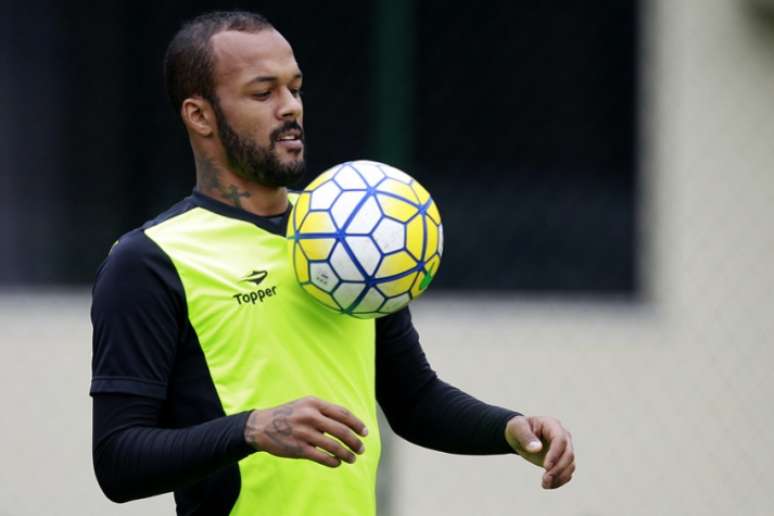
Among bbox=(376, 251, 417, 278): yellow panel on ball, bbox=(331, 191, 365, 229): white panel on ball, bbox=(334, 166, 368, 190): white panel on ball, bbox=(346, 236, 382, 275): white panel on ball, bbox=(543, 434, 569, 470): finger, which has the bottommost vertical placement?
bbox=(543, 434, 569, 470): finger

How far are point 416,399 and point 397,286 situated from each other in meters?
0.45

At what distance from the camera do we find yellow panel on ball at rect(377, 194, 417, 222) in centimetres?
255

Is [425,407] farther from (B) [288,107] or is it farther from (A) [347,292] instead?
(B) [288,107]

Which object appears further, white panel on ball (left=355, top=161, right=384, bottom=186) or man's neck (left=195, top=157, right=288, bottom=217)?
man's neck (left=195, top=157, right=288, bottom=217)

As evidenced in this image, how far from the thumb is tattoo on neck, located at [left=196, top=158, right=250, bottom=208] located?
0.68 meters

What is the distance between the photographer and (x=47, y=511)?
5.45 meters

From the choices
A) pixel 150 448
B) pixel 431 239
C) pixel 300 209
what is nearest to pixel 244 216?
pixel 300 209

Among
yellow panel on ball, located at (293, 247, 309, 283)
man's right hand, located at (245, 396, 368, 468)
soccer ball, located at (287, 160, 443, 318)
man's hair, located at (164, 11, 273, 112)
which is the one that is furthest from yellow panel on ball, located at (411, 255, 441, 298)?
man's hair, located at (164, 11, 273, 112)

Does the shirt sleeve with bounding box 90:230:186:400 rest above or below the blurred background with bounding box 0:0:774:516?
above

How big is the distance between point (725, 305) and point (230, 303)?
11.3ft

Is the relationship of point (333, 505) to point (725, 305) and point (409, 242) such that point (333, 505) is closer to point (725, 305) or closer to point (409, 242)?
point (409, 242)

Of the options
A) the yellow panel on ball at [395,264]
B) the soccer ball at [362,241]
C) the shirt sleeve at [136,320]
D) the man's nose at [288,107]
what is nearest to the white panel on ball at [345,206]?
the soccer ball at [362,241]

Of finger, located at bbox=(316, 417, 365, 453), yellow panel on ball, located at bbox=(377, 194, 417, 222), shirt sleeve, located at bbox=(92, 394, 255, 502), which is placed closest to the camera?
finger, located at bbox=(316, 417, 365, 453)

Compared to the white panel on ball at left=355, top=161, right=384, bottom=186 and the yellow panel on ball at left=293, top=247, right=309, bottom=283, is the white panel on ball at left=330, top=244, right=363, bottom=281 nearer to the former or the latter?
the yellow panel on ball at left=293, top=247, right=309, bottom=283
